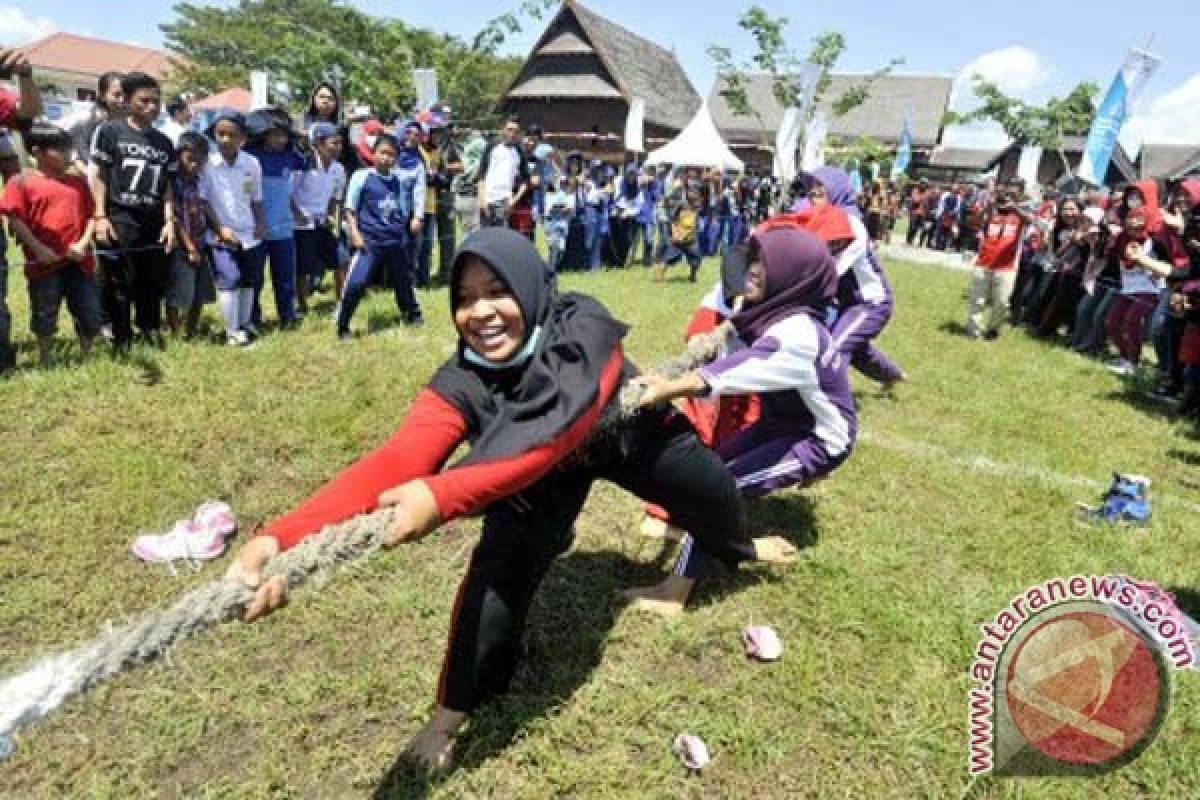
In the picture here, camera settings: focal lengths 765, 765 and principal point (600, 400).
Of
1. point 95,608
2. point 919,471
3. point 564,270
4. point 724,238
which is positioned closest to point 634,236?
point 564,270

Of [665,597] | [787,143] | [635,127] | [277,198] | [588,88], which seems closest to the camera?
[665,597]

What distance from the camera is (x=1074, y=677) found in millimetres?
2473

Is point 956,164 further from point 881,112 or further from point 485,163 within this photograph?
point 485,163

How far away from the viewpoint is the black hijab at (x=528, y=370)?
2049mm

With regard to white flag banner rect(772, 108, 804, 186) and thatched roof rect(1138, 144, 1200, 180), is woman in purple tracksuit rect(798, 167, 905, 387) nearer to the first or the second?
white flag banner rect(772, 108, 804, 186)

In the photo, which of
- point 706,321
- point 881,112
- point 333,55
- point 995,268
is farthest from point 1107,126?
point 881,112

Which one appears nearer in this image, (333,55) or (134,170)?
(134,170)

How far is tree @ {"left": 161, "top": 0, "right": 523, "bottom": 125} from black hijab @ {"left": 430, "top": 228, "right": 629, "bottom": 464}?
22540mm

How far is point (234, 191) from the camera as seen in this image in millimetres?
6145

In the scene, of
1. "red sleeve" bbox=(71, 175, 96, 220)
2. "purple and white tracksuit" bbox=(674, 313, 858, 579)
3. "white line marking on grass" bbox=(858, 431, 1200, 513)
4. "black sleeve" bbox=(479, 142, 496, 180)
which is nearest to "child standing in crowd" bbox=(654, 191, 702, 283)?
"black sleeve" bbox=(479, 142, 496, 180)

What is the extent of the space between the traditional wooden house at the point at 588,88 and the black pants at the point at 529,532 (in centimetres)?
3514

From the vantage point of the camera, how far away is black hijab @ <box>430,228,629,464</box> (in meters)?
2.05

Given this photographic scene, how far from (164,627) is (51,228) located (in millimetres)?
4844

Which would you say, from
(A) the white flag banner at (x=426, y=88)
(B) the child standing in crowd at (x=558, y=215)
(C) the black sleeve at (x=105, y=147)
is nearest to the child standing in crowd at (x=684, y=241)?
(B) the child standing in crowd at (x=558, y=215)
